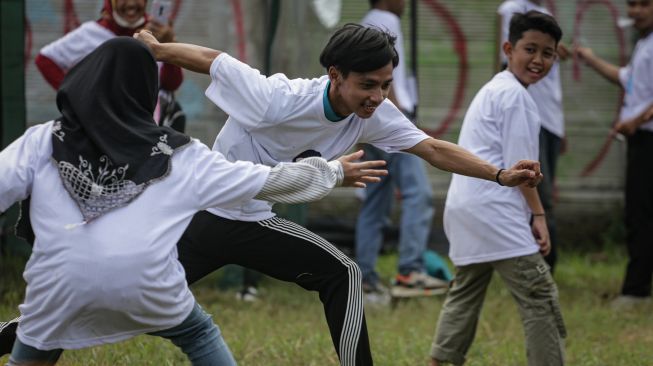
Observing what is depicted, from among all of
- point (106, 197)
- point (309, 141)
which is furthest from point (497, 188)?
point (106, 197)

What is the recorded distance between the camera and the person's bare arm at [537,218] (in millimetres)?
4875

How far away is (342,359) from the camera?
4.08 meters

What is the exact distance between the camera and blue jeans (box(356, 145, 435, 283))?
7551 millimetres

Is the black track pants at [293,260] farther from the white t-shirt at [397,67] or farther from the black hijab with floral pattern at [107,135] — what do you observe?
the white t-shirt at [397,67]

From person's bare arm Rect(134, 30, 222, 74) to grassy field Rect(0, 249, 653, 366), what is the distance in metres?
1.62

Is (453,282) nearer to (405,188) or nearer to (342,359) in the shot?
(342,359)

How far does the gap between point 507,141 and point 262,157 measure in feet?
4.08

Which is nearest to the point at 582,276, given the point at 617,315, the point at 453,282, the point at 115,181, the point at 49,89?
the point at 617,315

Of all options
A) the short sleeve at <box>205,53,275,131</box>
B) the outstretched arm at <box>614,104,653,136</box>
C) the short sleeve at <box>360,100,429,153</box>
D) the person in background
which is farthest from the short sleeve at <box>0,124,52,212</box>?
the outstretched arm at <box>614,104,653,136</box>

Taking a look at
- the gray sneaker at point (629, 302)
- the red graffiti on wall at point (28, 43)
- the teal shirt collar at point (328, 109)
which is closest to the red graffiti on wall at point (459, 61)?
the gray sneaker at point (629, 302)

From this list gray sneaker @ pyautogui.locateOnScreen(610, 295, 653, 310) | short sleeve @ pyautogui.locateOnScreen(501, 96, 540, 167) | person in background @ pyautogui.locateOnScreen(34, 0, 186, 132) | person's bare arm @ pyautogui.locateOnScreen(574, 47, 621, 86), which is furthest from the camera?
person's bare arm @ pyautogui.locateOnScreen(574, 47, 621, 86)

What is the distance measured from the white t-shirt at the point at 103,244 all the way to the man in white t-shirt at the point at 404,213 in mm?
4171

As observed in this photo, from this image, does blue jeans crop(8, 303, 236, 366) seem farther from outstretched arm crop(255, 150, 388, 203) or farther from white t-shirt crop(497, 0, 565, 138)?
white t-shirt crop(497, 0, 565, 138)

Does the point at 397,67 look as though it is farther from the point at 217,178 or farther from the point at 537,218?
the point at 217,178
